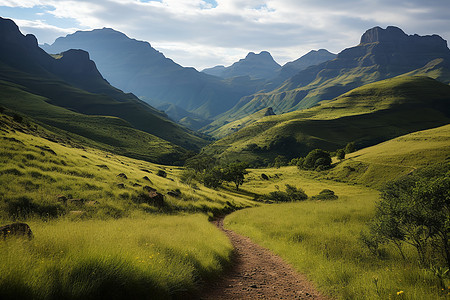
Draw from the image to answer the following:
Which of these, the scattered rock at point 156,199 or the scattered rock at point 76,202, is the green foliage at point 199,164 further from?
the scattered rock at point 76,202

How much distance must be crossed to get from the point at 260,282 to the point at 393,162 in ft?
268

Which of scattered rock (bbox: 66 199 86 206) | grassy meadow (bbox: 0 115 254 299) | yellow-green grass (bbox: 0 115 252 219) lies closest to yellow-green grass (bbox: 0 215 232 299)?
grassy meadow (bbox: 0 115 254 299)

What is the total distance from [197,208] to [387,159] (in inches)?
2908

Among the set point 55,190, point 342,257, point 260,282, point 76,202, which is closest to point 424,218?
point 342,257

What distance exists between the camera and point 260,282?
1047 centimetres

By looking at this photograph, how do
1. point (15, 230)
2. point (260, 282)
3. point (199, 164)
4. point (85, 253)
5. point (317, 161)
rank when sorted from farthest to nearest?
point (199, 164)
point (317, 161)
point (260, 282)
point (15, 230)
point (85, 253)

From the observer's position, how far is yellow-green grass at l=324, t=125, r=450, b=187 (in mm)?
67562

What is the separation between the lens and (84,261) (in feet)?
21.1

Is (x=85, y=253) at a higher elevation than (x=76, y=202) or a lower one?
higher

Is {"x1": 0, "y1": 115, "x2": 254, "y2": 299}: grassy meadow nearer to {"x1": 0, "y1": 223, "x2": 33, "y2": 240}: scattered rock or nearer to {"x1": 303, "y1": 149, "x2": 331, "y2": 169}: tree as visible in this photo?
{"x1": 0, "y1": 223, "x2": 33, "y2": 240}: scattered rock

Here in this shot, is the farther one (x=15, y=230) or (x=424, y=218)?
(x=424, y=218)

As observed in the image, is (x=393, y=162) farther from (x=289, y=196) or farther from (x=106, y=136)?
(x=106, y=136)

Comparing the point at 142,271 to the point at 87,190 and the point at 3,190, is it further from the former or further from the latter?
the point at 87,190

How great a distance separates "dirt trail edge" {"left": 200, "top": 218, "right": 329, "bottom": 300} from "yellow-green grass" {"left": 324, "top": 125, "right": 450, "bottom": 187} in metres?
65.9
